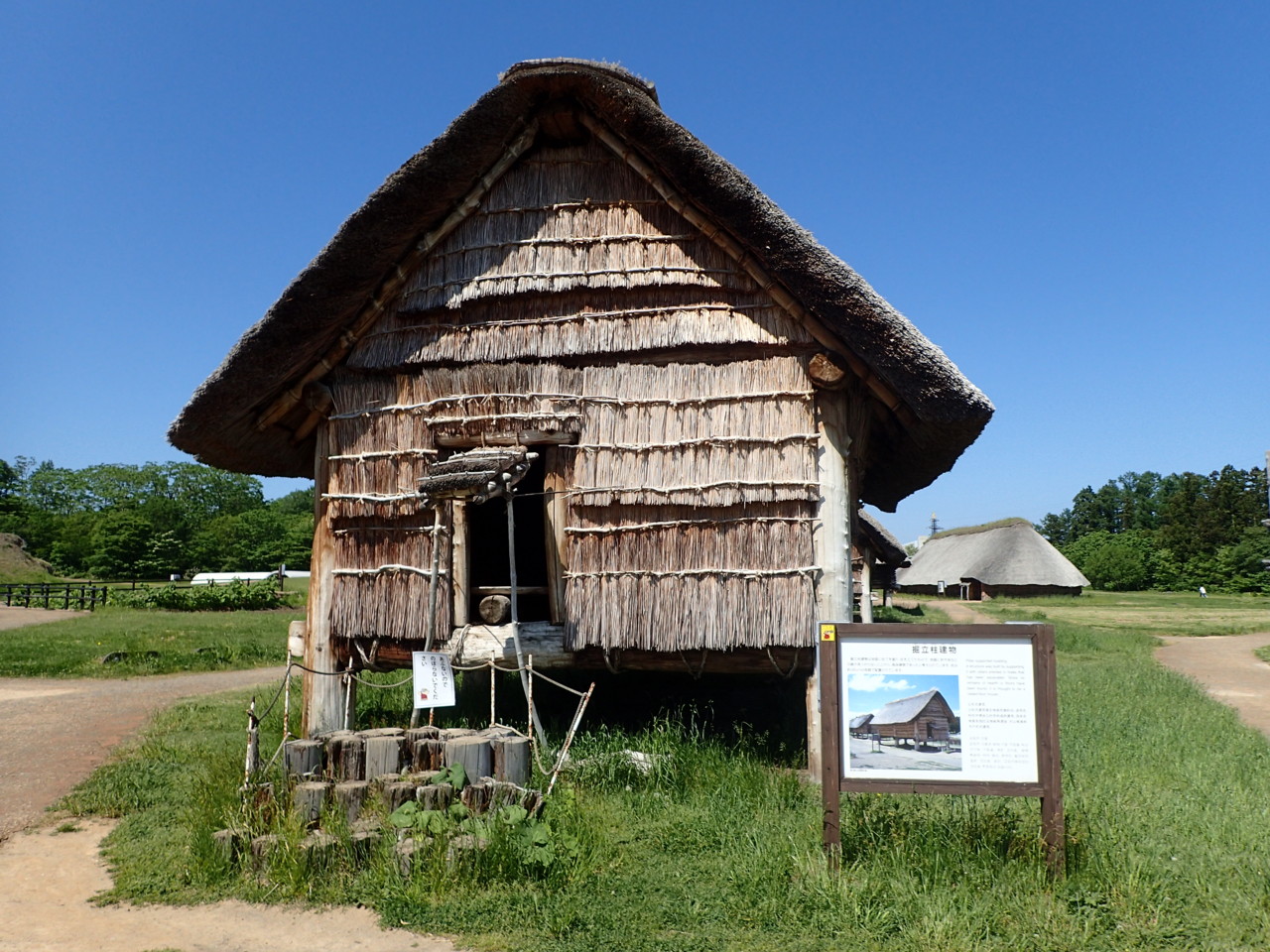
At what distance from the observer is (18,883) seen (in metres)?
4.86

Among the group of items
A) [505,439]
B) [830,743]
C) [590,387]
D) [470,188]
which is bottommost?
[830,743]

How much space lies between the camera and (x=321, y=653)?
7375 millimetres

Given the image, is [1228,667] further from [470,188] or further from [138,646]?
[138,646]

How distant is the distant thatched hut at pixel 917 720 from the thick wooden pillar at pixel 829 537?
2.08m

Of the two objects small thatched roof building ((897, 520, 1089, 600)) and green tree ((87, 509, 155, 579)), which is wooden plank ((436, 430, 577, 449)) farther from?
green tree ((87, 509, 155, 579))

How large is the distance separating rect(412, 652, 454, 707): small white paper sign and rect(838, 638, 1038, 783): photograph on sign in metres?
2.74

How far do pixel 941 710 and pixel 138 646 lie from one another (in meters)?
16.7

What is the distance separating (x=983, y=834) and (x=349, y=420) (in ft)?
19.1

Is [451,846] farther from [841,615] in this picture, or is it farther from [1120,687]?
[1120,687]

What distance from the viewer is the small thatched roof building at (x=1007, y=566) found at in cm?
3944

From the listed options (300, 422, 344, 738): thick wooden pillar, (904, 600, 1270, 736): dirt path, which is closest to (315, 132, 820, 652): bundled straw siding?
(300, 422, 344, 738): thick wooden pillar

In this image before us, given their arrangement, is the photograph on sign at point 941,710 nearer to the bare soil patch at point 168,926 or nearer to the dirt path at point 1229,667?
the bare soil patch at point 168,926

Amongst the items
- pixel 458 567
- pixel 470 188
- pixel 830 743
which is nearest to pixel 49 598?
pixel 458 567

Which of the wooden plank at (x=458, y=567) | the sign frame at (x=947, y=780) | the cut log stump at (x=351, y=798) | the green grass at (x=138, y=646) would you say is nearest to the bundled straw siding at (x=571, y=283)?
the wooden plank at (x=458, y=567)
